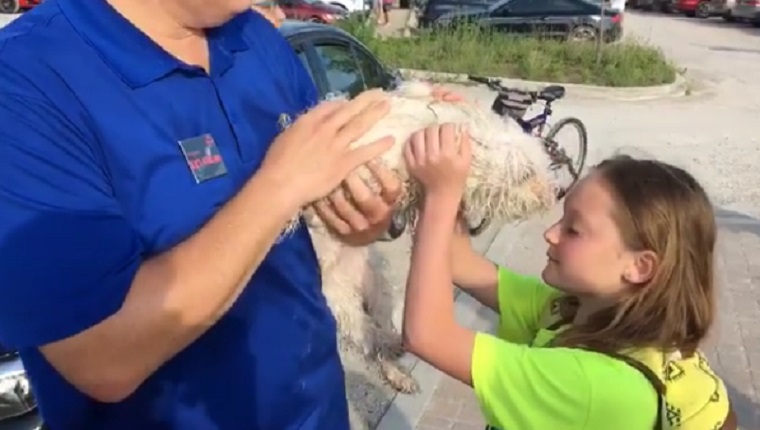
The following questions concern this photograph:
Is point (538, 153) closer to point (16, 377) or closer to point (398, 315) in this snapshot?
point (398, 315)

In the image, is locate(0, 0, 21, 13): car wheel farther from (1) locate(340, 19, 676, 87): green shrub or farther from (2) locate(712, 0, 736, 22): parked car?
(2) locate(712, 0, 736, 22): parked car

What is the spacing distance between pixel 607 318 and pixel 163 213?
1.03 meters

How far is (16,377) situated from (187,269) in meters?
2.40

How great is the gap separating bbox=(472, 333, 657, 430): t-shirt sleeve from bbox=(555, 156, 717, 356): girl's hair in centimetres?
8

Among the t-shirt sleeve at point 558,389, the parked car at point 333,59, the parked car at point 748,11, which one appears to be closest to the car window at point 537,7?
the parked car at point 748,11

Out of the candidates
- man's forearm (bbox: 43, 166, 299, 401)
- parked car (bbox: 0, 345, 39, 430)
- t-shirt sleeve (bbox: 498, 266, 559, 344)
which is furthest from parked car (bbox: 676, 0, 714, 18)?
man's forearm (bbox: 43, 166, 299, 401)

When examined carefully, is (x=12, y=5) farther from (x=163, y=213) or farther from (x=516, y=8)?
(x=163, y=213)

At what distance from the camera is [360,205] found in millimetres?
1688

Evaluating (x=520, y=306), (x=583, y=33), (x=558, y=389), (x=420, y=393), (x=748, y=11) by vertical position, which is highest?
(x=558, y=389)

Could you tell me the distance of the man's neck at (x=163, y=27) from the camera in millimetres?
1630

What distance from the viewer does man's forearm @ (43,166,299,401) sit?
1.40 metres

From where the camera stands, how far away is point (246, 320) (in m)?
1.69

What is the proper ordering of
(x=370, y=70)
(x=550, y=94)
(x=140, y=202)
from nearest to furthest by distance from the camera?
(x=140, y=202)
(x=370, y=70)
(x=550, y=94)

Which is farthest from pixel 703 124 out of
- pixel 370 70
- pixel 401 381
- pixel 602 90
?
pixel 401 381
